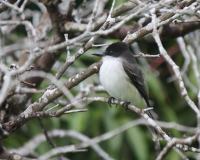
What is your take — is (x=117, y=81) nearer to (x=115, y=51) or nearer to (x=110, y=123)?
(x=115, y=51)

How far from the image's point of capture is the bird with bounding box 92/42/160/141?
11.9 ft

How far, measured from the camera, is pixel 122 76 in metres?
3.72

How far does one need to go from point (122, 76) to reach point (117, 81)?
0.14m

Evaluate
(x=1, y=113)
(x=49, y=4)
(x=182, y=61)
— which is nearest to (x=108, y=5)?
(x=182, y=61)

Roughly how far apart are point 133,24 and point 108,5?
260 cm

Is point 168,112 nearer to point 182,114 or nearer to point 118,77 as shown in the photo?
point 182,114

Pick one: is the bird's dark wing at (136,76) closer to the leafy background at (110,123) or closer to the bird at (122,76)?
the bird at (122,76)

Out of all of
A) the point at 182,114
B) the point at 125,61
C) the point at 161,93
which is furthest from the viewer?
the point at 182,114

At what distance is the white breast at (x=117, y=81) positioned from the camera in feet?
11.8

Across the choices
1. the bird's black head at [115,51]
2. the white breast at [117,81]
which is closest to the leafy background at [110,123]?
the bird's black head at [115,51]

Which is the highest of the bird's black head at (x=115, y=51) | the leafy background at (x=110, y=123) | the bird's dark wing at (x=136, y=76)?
the bird's black head at (x=115, y=51)

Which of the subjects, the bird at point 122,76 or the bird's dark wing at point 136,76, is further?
the bird's dark wing at point 136,76

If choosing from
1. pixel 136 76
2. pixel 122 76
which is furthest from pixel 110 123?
pixel 122 76

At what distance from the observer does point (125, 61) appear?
3936 millimetres
